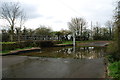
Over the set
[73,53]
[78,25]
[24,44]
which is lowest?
[73,53]

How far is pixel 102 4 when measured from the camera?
30.8 feet

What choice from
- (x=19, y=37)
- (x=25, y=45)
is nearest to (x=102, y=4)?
(x=25, y=45)

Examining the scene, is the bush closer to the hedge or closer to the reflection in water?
the hedge

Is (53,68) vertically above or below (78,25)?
below

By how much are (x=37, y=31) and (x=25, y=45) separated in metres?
14.5

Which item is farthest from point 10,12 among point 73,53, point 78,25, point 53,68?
point 78,25

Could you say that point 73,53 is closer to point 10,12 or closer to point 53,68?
point 53,68

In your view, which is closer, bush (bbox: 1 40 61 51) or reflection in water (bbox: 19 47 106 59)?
reflection in water (bbox: 19 47 106 59)

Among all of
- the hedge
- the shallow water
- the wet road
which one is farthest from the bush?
the wet road

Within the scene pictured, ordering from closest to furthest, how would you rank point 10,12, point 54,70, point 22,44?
point 54,70
point 22,44
point 10,12

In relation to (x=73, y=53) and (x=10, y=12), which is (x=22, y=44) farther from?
(x=10, y=12)

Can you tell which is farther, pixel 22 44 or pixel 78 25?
pixel 78 25

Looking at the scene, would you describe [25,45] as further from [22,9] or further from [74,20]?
[74,20]

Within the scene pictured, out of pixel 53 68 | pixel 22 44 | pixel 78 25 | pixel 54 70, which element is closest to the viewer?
pixel 54 70
